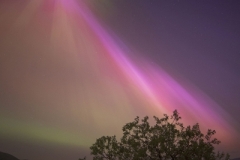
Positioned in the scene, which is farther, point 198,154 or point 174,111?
point 174,111

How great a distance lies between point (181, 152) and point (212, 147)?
14.3 feet

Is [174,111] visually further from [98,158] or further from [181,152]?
[98,158]

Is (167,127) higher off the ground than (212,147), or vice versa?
(167,127)

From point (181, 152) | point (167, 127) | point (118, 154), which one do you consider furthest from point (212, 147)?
point (118, 154)

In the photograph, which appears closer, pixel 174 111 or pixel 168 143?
pixel 168 143

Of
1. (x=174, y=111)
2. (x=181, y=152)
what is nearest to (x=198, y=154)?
(x=181, y=152)

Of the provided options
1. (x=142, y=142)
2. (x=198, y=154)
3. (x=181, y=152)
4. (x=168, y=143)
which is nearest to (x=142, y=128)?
(x=142, y=142)

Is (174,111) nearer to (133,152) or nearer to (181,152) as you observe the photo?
(181,152)

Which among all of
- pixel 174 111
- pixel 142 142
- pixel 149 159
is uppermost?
pixel 174 111

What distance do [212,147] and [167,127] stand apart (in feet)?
19.9

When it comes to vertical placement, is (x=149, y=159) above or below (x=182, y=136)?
below

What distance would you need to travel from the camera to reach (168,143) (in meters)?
26.4

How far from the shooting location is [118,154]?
29438 mm

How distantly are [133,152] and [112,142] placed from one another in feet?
11.1
